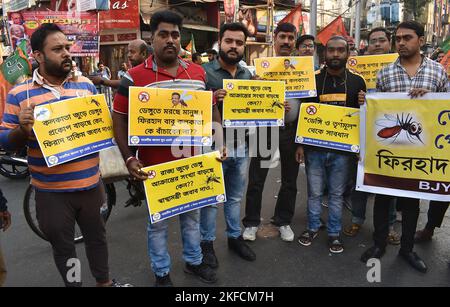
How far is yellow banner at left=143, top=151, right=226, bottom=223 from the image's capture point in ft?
9.05

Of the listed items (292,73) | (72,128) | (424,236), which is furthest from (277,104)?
(424,236)

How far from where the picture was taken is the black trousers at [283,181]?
3885 millimetres

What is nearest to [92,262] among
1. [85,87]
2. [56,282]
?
[56,282]

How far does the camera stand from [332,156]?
11.9ft

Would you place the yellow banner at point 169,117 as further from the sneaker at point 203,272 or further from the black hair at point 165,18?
the sneaker at point 203,272

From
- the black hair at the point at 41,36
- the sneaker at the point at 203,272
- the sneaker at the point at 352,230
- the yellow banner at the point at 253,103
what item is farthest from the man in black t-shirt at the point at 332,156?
the black hair at the point at 41,36

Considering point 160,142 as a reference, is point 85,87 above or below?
above

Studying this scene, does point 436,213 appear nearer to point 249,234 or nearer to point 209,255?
point 249,234

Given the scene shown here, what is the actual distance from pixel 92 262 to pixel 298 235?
2.23m

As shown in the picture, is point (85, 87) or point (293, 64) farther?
point (293, 64)

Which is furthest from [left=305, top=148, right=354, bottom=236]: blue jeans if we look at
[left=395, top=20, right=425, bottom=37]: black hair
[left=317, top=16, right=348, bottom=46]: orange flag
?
[left=317, top=16, right=348, bottom=46]: orange flag

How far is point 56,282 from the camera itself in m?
3.20

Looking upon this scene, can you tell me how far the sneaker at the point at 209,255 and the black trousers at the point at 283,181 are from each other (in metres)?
0.65

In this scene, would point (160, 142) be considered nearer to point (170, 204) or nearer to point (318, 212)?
point (170, 204)
